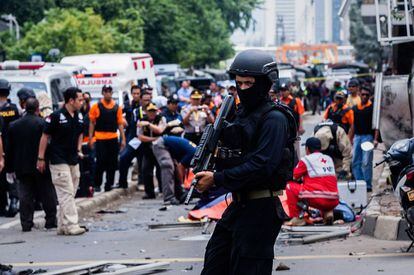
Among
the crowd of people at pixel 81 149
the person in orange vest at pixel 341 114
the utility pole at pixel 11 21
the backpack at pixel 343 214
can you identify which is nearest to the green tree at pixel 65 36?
the utility pole at pixel 11 21

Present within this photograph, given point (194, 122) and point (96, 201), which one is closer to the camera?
point (96, 201)

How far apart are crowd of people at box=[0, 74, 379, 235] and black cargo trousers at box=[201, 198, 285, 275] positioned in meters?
6.83

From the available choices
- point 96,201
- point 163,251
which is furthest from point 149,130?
point 163,251

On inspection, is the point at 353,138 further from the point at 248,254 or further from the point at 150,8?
the point at 150,8

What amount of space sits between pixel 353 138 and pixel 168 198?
3.27m

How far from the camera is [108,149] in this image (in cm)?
1958

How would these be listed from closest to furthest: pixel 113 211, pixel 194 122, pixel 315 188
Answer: pixel 315 188 < pixel 113 211 < pixel 194 122

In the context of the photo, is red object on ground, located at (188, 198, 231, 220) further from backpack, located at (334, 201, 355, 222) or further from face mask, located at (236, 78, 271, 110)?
face mask, located at (236, 78, 271, 110)

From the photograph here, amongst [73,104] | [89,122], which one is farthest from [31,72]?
[73,104]

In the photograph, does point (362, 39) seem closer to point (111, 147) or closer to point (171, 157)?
point (111, 147)

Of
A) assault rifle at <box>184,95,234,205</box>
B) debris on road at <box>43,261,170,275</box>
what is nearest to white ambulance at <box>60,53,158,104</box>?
debris on road at <box>43,261,170,275</box>

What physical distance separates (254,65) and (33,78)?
1511 cm

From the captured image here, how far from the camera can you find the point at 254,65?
7.25 metres

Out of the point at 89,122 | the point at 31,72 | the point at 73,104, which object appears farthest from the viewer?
the point at 31,72
